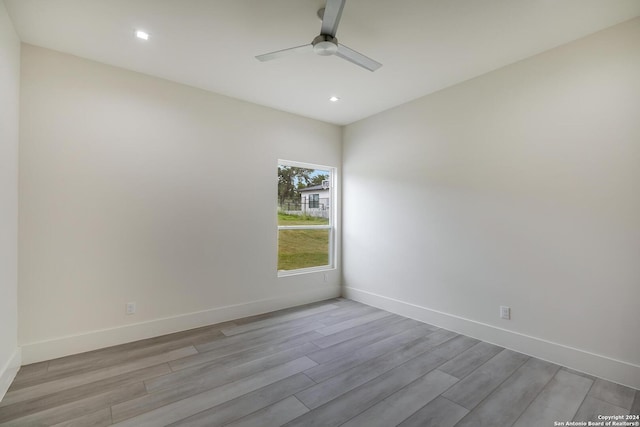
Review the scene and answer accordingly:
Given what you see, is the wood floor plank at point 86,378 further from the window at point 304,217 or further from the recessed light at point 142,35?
the recessed light at point 142,35

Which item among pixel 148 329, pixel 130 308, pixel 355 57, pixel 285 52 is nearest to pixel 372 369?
pixel 148 329

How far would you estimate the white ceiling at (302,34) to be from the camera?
2.16 metres

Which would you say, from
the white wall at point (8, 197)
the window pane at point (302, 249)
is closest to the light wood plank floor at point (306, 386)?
the white wall at point (8, 197)

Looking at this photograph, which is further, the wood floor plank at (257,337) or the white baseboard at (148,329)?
the wood floor plank at (257,337)

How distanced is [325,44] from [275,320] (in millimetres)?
3076

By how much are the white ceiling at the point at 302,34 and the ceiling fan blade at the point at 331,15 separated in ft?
0.64

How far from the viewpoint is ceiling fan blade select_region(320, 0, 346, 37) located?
184 centimetres

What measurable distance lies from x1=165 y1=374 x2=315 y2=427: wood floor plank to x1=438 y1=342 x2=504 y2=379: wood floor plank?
1217mm

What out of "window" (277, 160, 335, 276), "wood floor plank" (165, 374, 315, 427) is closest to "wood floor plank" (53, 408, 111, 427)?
"wood floor plank" (165, 374, 315, 427)

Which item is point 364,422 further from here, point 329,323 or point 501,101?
point 501,101

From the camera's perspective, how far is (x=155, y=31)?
2.44m

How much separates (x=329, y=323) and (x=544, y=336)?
2.16 metres

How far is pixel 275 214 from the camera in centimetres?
415

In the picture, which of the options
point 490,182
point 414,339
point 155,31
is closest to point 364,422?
point 414,339
